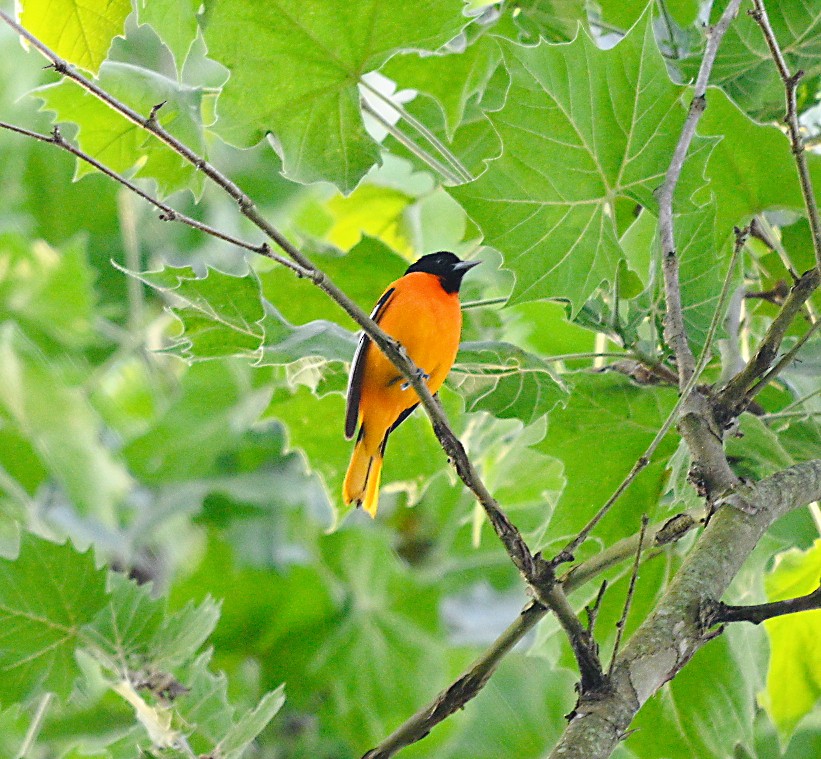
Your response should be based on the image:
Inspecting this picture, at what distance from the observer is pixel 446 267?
84.1 inches

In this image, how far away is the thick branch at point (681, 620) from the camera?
951mm

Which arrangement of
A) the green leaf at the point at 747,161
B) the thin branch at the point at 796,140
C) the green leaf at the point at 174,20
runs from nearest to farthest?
the thin branch at the point at 796,140, the green leaf at the point at 174,20, the green leaf at the point at 747,161

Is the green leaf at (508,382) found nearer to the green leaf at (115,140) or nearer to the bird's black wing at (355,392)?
the bird's black wing at (355,392)

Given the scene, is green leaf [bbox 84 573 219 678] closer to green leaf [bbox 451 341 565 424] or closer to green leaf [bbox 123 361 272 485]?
green leaf [bbox 451 341 565 424]

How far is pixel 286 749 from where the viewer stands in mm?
3850

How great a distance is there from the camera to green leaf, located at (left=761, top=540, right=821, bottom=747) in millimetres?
1914

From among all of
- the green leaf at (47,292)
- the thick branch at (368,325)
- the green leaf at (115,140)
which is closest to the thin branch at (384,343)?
the thick branch at (368,325)

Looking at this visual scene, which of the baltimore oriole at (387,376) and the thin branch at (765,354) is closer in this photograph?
the thin branch at (765,354)

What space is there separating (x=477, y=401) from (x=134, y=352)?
3696 millimetres

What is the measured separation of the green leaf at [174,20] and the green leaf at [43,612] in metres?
0.89

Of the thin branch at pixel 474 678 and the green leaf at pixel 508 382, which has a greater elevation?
the green leaf at pixel 508 382

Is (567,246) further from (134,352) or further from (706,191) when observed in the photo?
(134,352)

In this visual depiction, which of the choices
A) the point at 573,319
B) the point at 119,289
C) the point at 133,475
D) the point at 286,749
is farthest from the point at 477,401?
the point at 119,289

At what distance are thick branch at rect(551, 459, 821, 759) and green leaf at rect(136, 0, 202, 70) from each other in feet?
3.39
